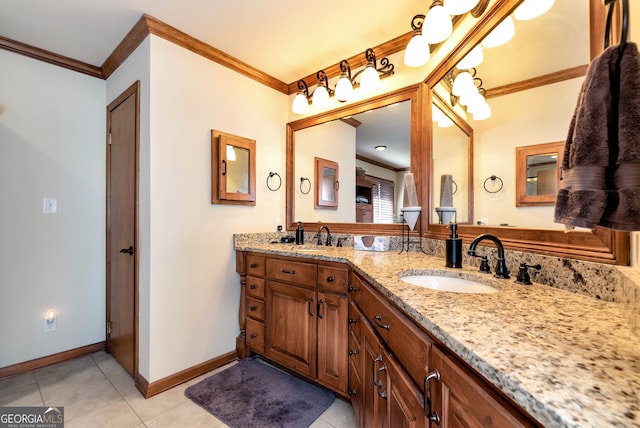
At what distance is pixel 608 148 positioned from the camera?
49cm

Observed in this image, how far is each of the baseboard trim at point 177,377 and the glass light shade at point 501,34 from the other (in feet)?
8.36

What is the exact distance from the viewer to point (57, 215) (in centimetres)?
217

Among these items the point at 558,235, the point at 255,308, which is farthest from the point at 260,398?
the point at 558,235

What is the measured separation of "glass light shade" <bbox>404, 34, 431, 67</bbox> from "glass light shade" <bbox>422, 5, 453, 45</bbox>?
0.37 ft


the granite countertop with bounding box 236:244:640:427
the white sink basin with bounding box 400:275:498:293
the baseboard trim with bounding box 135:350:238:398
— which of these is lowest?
the baseboard trim with bounding box 135:350:238:398

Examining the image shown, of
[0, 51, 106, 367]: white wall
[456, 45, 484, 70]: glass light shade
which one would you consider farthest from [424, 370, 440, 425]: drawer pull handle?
[0, 51, 106, 367]: white wall

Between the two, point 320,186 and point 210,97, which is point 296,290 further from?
point 210,97

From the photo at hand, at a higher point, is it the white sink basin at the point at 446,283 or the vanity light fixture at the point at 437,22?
the vanity light fixture at the point at 437,22

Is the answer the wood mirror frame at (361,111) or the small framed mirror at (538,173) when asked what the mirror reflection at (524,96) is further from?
the wood mirror frame at (361,111)

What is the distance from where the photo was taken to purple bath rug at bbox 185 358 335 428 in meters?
1.56

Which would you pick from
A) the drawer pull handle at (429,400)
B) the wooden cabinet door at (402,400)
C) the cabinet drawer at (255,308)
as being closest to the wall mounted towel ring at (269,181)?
the cabinet drawer at (255,308)

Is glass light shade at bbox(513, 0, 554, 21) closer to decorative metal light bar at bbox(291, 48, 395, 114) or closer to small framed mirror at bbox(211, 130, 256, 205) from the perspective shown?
decorative metal light bar at bbox(291, 48, 395, 114)

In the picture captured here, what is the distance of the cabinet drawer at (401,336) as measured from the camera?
0.76 metres

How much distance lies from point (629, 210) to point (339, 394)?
1739 millimetres
